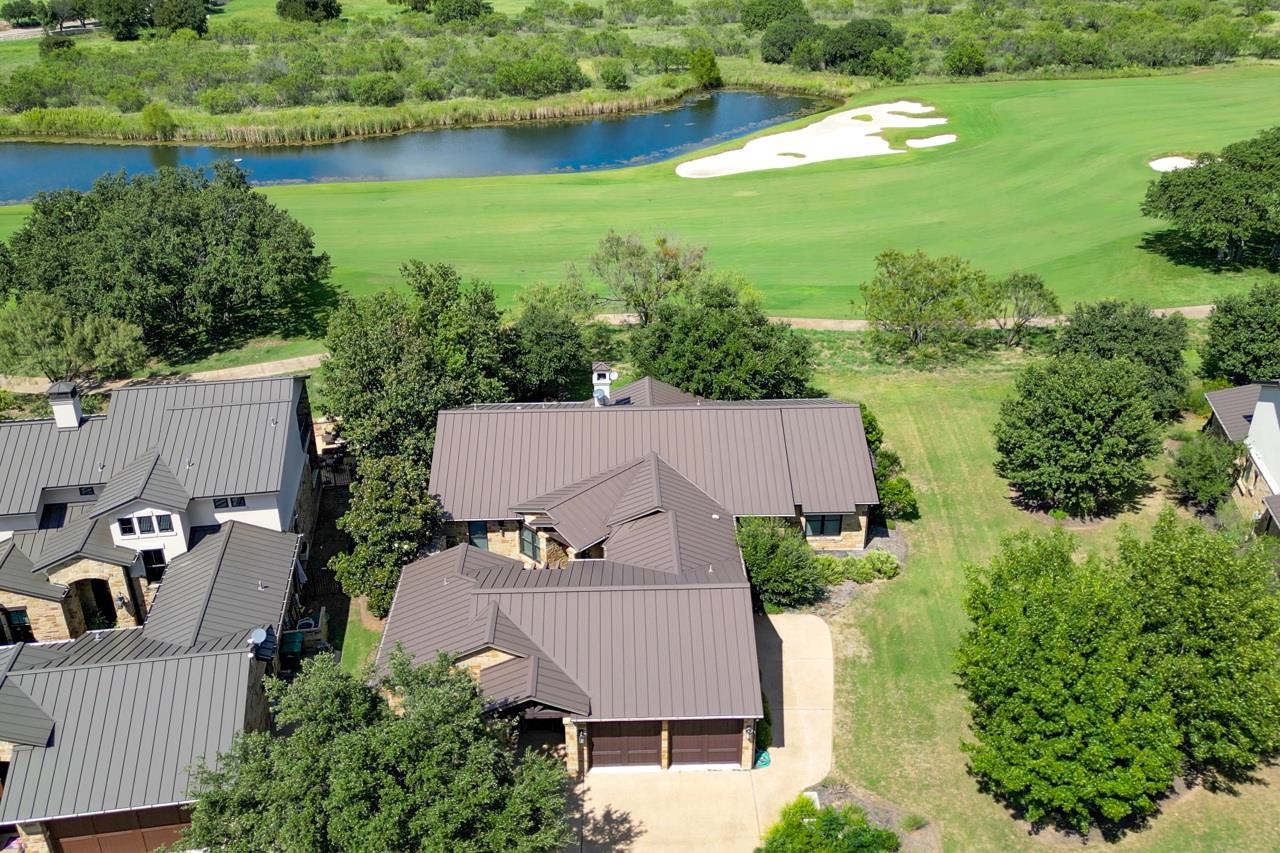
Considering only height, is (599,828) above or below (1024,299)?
below

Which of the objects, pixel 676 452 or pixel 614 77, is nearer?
pixel 676 452

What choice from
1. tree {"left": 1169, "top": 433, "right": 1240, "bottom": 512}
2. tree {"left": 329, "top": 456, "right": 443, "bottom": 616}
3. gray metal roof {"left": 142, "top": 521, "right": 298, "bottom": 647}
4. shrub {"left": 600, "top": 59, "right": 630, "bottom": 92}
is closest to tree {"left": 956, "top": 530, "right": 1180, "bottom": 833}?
tree {"left": 1169, "top": 433, "right": 1240, "bottom": 512}

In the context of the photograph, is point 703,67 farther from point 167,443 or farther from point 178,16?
point 167,443

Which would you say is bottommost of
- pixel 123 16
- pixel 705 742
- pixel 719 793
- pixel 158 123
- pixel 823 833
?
pixel 719 793

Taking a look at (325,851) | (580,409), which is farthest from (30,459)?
(325,851)

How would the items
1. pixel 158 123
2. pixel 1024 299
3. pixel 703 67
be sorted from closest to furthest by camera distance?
1. pixel 1024 299
2. pixel 158 123
3. pixel 703 67

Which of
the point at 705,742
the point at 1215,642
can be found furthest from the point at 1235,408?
the point at 705,742

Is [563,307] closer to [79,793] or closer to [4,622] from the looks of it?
[4,622]
